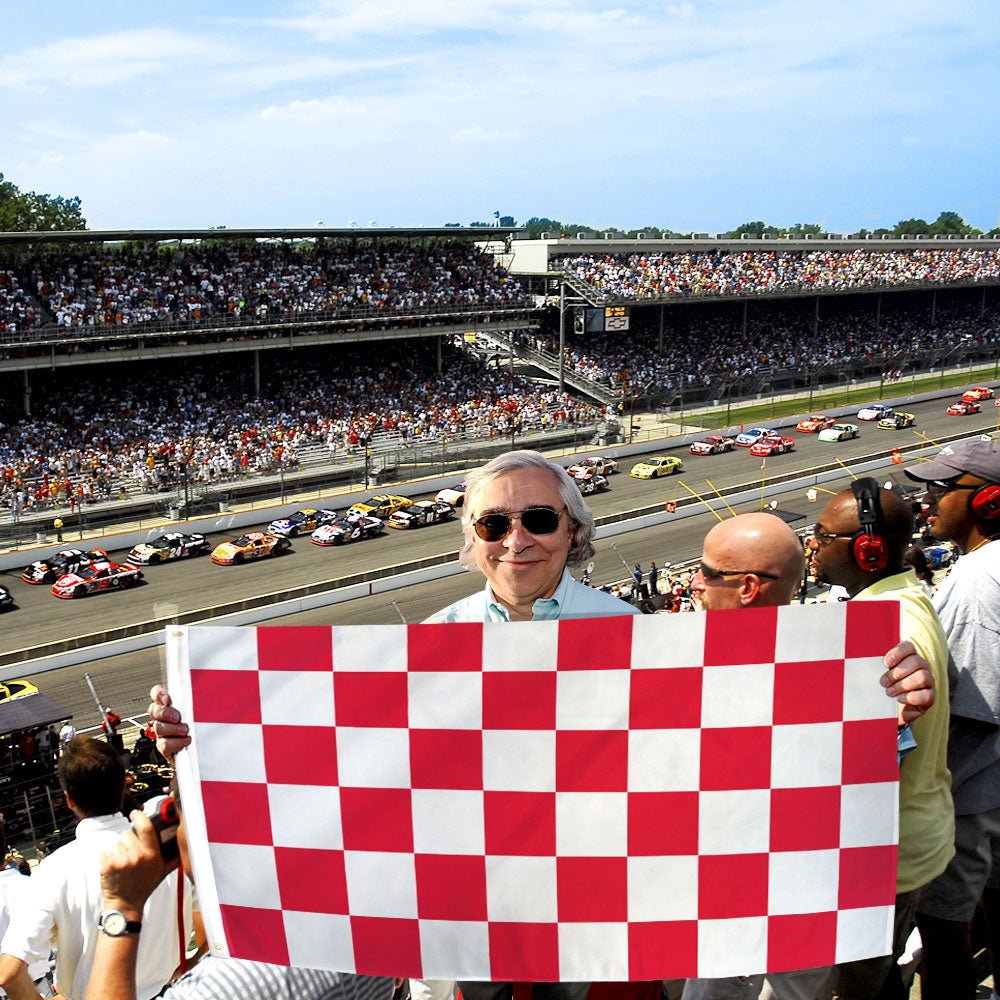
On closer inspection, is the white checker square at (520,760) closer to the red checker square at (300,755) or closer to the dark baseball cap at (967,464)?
the red checker square at (300,755)

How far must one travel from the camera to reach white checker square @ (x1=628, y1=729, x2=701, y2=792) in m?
3.11

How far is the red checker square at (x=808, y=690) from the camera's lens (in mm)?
3107

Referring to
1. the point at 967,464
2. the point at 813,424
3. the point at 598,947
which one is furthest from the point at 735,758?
the point at 813,424

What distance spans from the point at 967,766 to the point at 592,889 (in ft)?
5.62

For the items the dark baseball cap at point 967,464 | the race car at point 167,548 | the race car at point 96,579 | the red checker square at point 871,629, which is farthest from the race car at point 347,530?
the red checker square at point 871,629

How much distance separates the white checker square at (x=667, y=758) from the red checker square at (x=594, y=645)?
0.72ft

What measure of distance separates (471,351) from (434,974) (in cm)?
5305

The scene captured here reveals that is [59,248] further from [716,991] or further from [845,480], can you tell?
[716,991]

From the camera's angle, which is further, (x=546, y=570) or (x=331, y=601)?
(x=331, y=601)

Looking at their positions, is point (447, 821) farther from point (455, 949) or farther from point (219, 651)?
point (219, 651)

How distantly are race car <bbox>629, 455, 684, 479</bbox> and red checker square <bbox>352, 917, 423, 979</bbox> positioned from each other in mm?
36605

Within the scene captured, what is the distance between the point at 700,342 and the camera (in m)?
61.3

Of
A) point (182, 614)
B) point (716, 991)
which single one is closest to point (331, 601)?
point (182, 614)

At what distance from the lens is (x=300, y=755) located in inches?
126
